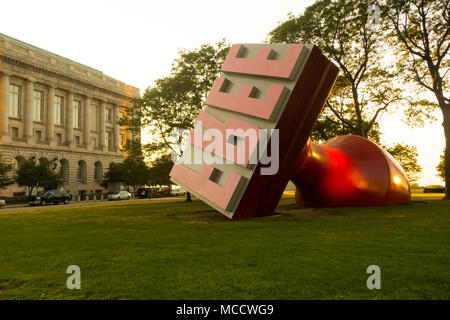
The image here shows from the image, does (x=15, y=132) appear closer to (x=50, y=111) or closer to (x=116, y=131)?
(x=50, y=111)

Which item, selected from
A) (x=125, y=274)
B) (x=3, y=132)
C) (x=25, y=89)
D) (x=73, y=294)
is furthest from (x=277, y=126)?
(x=25, y=89)

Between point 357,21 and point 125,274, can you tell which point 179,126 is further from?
point 125,274

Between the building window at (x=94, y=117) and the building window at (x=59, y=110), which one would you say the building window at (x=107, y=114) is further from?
the building window at (x=59, y=110)

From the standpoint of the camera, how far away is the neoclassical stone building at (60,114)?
52438 mm

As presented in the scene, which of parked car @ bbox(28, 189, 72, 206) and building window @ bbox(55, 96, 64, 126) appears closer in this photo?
parked car @ bbox(28, 189, 72, 206)

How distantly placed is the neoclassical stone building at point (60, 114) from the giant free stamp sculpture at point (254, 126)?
120ft

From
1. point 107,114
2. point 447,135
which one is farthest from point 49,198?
point 107,114

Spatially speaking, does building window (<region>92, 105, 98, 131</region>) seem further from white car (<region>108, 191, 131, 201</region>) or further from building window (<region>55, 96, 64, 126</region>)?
white car (<region>108, 191, 131, 201</region>)

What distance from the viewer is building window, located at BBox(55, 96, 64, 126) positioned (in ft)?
207

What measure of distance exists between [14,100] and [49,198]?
26709 millimetres

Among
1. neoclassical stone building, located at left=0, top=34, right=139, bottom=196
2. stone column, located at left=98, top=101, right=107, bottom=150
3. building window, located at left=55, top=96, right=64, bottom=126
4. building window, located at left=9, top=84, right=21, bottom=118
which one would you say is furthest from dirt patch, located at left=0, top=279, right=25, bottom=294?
stone column, located at left=98, top=101, right=107, bottom=150

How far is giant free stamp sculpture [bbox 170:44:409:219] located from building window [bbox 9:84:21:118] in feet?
170

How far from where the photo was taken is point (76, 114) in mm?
67062

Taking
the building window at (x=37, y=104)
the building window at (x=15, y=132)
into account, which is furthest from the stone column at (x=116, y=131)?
the building window at (x=15, y=132)
